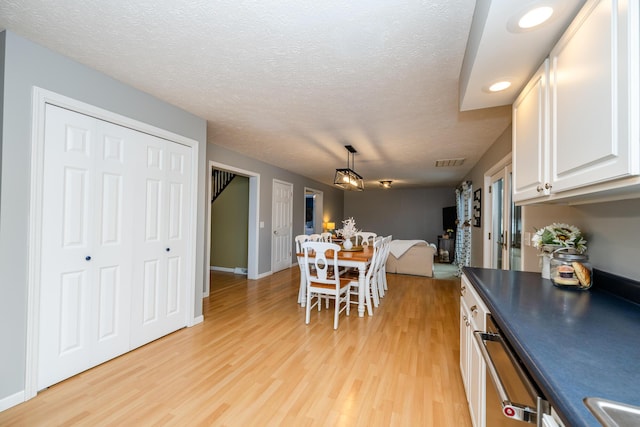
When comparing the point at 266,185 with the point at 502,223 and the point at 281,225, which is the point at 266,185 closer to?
the point at 281,225

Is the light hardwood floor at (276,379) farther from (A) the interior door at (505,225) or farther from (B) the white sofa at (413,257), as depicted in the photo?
(B) the white sofa at (413,257)

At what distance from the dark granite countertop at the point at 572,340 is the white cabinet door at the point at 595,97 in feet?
1.78

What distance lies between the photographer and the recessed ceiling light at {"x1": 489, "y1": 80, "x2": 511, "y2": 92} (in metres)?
1.74

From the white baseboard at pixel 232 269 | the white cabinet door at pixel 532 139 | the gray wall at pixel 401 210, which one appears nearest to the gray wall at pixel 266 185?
the white baseboard at pixel 232 269

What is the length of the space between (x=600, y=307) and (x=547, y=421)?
34.2 inches

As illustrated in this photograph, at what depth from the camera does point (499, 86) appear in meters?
1.79

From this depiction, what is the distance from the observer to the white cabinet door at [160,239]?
2537 mm

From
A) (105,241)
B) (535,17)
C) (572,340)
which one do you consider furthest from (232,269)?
(535,17)

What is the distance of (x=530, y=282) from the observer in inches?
65.7

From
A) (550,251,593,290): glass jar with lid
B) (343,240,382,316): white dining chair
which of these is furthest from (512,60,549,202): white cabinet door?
(343,240,382,316): white dining chair

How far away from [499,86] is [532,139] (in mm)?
464

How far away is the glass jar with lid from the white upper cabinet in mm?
360

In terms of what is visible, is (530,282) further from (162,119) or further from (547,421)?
(162,119)

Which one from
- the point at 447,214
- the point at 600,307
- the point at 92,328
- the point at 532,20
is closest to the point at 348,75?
the point at 532,20
